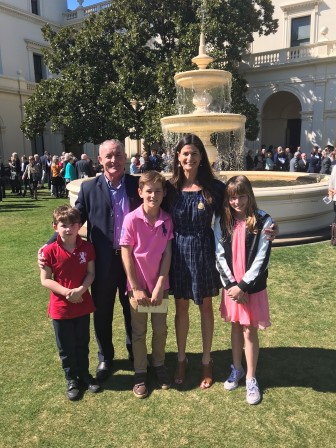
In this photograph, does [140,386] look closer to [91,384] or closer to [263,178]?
[91,384]

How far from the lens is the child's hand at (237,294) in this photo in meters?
Answer: 2.95

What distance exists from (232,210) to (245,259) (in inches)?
15.3

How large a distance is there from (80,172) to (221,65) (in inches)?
350

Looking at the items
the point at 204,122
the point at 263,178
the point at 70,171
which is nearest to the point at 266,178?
the point at 263,178

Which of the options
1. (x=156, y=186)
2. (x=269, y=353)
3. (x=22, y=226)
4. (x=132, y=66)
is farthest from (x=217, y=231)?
(x=132, y=66)

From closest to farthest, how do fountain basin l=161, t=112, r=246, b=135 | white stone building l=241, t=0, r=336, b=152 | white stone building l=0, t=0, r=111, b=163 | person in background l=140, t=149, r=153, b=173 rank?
fountain basin l=161, t=112, r=246, b=135, person in background l=140, t=149, r=153, b=173, white stone building l=241, t=0, r=336, b=152, white stone building l=0, t=0, r=111, b=163

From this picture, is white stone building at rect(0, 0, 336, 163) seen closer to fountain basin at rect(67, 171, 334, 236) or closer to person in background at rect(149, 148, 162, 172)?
person in background at rect(149, 148, 162, 172)

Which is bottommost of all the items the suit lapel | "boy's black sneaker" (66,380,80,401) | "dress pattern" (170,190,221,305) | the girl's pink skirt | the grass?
the grass

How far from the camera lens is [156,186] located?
9.52 feet

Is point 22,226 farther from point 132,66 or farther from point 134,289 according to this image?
point 132,66

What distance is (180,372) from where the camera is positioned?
325 centimetres

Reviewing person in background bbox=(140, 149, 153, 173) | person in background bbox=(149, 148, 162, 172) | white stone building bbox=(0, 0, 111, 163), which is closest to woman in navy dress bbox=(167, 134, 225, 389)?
person in background bbox=(140, 149, 153, 173)

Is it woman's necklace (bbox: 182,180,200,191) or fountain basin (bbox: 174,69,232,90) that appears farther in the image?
fountain basin (bbox: 174,69,232,90)

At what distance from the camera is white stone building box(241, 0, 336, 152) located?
69.4 feet
